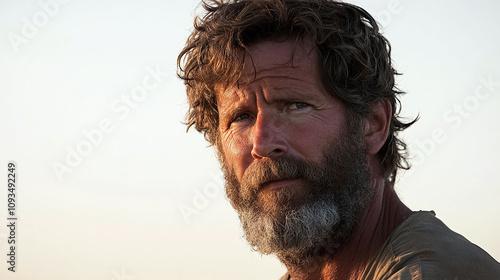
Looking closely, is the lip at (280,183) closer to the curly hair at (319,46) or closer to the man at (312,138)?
the man at (312,138)

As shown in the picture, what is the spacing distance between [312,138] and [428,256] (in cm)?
102

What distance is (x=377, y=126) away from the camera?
414 centimetres

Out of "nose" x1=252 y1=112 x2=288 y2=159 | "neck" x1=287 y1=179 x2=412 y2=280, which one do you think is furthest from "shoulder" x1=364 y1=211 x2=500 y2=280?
"nose" x1=252 y1=112 x2=288 y2=159

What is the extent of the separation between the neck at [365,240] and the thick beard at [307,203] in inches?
1.7

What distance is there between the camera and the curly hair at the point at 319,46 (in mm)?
3957

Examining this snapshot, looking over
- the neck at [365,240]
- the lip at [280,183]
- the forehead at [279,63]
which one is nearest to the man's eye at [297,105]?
the forehead at [279,63]

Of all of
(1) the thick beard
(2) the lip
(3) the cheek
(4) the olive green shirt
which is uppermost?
(3) the cheek

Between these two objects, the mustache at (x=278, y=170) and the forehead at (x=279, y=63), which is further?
the forehead at (x=279, y=63)

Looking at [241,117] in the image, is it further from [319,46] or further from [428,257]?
[428,257]

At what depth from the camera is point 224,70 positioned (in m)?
4.08

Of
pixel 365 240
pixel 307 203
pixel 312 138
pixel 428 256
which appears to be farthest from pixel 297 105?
pixel 428 256

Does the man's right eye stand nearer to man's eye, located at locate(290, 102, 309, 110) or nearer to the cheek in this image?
the cheek

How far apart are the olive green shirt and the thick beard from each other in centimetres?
38

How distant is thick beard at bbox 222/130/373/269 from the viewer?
3.59m
